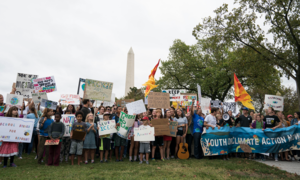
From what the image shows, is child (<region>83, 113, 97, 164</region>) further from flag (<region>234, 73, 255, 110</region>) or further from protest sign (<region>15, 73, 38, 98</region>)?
flag (<region>234, 73, 255, 110</region>)

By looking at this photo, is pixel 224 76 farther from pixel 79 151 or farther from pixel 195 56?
pixel 79 151

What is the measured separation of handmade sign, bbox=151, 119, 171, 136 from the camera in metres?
8.58

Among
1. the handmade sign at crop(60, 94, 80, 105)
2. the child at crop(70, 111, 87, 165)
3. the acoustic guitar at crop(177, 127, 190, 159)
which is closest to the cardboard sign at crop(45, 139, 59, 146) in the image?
the child at crop(70, 111, 87, 165)

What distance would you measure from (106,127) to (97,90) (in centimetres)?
187

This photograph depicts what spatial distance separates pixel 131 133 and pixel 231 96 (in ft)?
85.4

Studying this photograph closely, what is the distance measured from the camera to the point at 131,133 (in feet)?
29.0

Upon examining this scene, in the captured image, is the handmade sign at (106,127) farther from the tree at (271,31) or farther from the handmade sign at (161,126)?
the tree at (271,31)

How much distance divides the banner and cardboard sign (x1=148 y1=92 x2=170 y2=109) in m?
2.35

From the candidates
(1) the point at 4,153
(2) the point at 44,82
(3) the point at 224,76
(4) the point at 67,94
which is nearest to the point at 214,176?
(1) the point at 4,153

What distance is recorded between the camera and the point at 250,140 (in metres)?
9.23

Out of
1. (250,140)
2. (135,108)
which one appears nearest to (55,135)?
(135,108)

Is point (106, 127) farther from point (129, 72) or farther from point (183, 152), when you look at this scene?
point (129, 72)

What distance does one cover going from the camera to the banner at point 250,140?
29.6 feet

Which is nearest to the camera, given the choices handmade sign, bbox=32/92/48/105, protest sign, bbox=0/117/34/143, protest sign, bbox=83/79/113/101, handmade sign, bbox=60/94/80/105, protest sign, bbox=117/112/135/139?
protest sign, bbox=0/117/34/143
